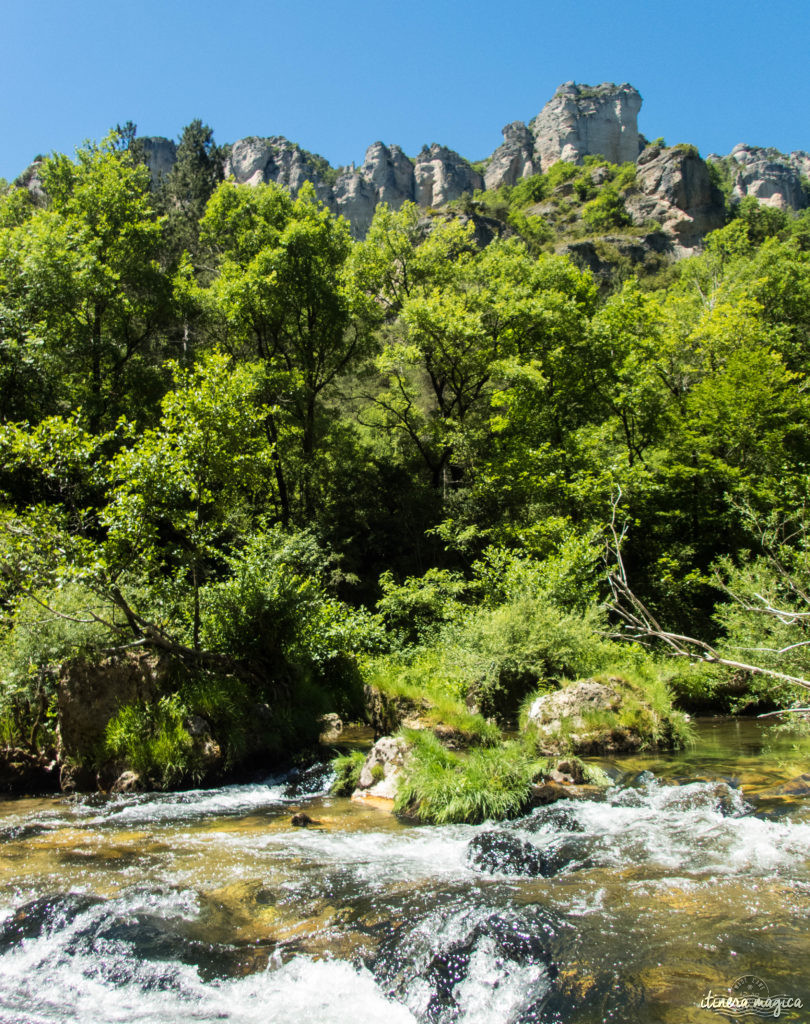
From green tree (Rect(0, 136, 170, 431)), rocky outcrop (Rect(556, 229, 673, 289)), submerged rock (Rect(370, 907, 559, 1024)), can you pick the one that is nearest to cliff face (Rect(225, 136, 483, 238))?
rocky outcrop (Rect(556, 229, 673, 289))

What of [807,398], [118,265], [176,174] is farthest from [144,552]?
[176,174]

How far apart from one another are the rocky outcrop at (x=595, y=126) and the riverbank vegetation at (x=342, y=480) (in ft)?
387

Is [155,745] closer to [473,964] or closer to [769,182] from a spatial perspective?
[473,964]

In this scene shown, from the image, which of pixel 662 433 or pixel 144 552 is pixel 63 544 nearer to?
pixel 144 552

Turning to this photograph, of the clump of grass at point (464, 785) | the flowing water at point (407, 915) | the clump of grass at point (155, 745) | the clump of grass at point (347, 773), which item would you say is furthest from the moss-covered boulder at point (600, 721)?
the clump of grass at point (155, 745)

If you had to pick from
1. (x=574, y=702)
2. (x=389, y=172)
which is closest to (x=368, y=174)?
(x=389, y=172)

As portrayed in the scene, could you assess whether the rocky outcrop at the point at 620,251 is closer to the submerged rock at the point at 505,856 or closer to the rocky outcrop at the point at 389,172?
the rocky outcrop at the point at 389,172

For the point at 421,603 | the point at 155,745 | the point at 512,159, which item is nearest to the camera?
the point at 155,745

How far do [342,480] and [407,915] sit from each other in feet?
65.4

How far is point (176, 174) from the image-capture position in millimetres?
37594

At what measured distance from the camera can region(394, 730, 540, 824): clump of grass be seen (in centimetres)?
719

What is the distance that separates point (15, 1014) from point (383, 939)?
2.18m

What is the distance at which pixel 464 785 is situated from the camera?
7.40 m

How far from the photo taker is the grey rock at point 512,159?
416 ft
